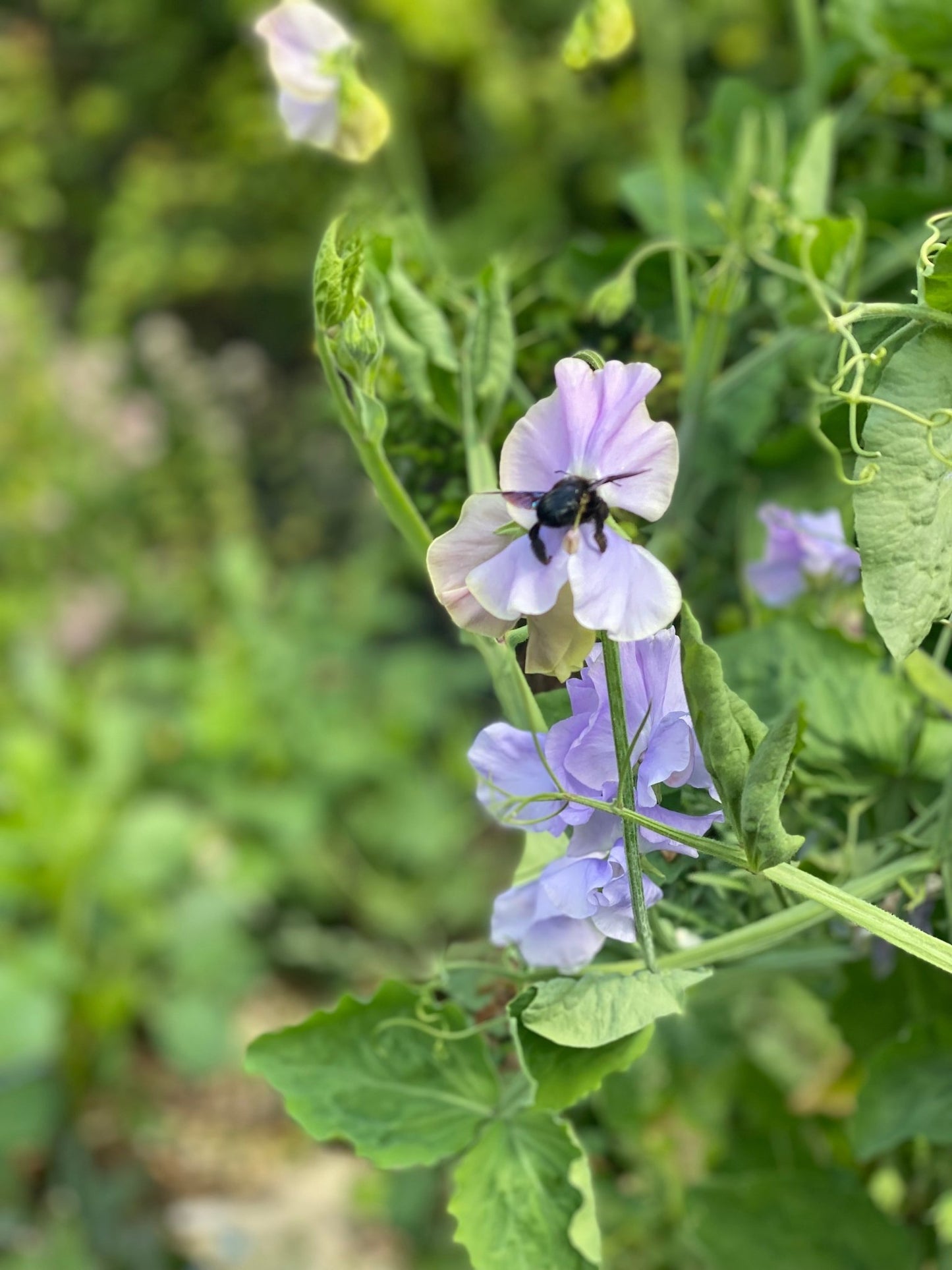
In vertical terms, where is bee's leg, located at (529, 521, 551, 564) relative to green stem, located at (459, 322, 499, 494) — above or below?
above

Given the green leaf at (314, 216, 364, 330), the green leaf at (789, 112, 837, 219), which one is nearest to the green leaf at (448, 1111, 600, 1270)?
the green leaf at (314, 216, 364, 330)

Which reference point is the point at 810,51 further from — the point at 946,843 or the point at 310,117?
the point at 946,843

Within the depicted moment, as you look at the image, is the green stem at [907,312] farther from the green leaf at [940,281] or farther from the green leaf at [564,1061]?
the green leaf at [564,1061]

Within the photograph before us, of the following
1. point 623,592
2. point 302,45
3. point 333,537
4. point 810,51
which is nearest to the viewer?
point 623,592

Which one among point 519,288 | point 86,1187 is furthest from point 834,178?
point 86,1187

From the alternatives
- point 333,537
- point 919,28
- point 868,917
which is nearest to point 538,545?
point 868,917

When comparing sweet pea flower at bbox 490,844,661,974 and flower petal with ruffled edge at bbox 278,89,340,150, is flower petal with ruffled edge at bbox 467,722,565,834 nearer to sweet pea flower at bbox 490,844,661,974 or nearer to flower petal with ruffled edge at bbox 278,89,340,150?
sweet pea flower at bbox 490,844,661,974

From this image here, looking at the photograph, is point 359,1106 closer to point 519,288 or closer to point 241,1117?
point 519,288

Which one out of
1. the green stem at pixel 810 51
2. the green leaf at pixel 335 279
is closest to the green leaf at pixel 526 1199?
the green leaf at pixel 335 279
